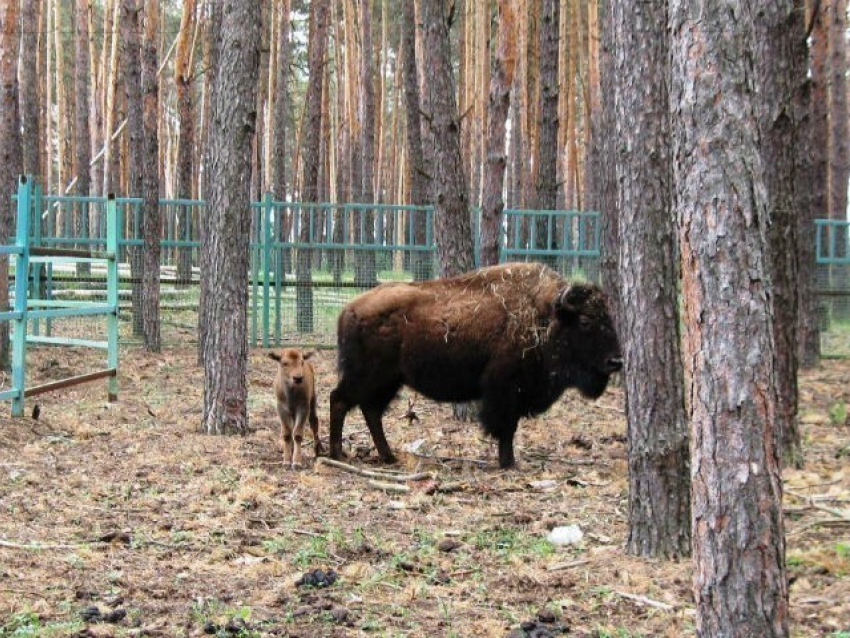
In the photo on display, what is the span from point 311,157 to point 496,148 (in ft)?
34.3

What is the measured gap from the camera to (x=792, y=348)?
811 cm

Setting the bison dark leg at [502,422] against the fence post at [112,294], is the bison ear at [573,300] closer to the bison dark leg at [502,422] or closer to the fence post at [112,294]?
the bison dark leg at [502,422]

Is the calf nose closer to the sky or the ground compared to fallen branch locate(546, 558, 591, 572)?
closer to the sky

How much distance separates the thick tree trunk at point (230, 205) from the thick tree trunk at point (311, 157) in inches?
292

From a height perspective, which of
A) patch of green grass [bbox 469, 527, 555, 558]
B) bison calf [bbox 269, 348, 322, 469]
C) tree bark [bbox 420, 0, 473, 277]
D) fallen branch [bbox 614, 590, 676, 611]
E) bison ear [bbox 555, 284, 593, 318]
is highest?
tree bark [bbox 420, 0, 473, 277]

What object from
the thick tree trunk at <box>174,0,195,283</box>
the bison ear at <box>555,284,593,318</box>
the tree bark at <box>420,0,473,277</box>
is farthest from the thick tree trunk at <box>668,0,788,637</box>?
the thick tree trunk at <box>174,0,195,283</box>

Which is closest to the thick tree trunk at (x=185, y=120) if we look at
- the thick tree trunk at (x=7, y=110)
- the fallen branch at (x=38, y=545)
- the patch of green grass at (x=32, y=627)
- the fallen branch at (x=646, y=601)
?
the thick tree trunk at (x=7, y=110)

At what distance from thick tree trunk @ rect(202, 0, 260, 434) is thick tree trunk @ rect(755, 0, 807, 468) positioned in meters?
4.61

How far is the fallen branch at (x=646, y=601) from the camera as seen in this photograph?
16.3 ft

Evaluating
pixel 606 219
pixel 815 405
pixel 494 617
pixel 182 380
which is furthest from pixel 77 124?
pixel 494 617

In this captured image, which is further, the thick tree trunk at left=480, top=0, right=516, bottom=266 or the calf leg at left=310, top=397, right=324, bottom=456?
the thick tree trunk at left=480, top=0, right=516, bottom=266

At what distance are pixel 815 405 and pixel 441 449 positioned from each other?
5.19 m

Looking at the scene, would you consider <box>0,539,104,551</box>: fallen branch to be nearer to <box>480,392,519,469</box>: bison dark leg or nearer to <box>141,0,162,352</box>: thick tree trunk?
<box>480,392,519,469</box>: bison dark leg

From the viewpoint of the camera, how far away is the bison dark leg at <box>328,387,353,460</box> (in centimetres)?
906
